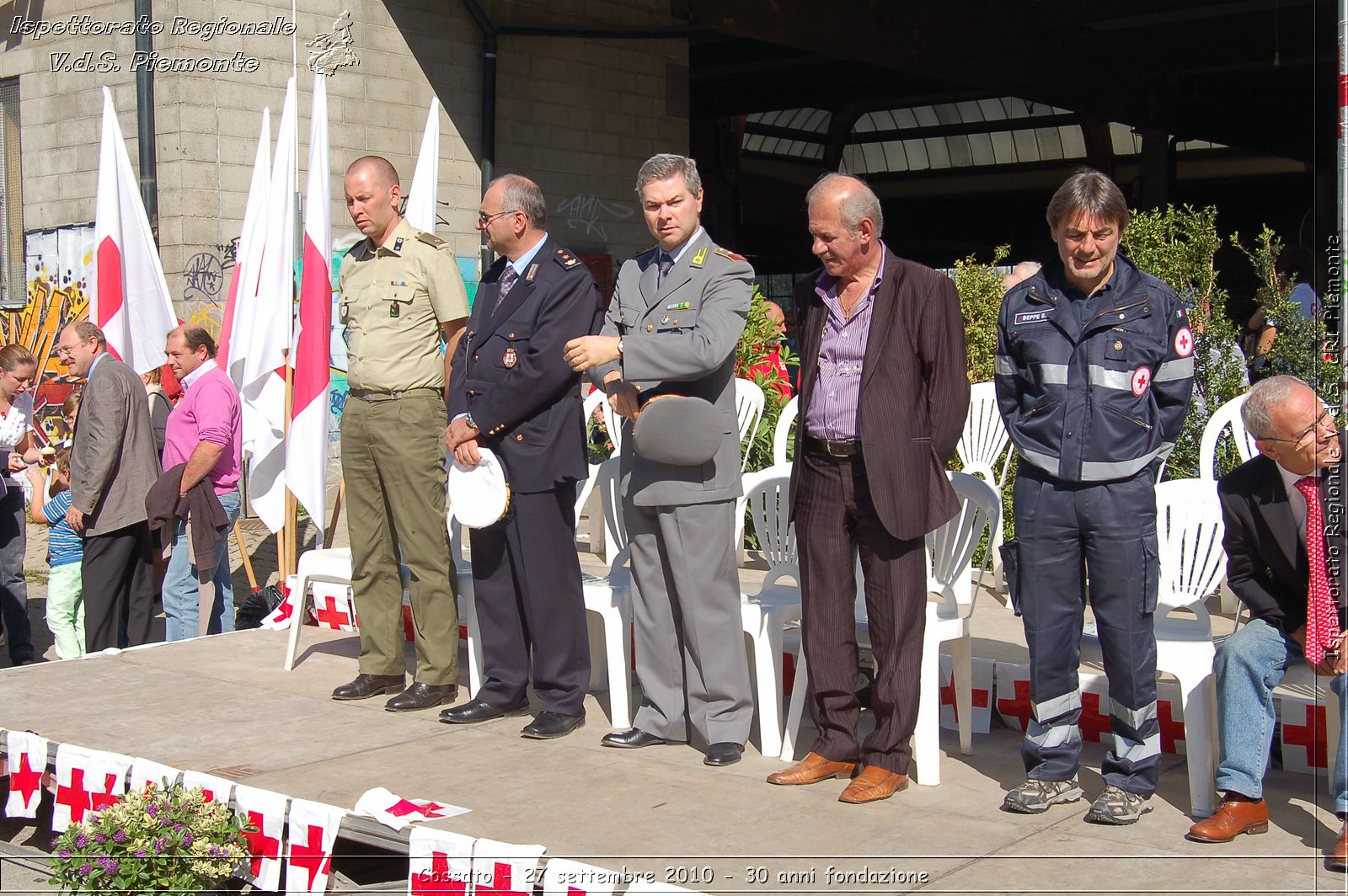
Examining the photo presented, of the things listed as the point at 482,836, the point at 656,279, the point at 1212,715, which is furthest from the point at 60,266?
the point at 1212,715

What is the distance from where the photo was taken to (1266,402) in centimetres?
374

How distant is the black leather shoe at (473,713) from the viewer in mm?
5141

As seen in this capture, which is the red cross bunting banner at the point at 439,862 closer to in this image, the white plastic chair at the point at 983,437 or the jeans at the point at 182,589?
the jeans at the point at 182,589

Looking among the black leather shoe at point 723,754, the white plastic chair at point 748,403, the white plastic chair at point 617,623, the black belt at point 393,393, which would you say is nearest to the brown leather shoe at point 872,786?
the black leather shoe at point 723,754

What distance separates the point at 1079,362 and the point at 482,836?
7.06 ft

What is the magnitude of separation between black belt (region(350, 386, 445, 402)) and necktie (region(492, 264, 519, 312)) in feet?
1.55

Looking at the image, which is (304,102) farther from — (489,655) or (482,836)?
(482,836)

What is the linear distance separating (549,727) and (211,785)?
1.19 metres

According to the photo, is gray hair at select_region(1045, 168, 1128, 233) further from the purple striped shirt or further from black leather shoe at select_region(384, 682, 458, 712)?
black leather shoe at select_region(384, 682, 458, 712)

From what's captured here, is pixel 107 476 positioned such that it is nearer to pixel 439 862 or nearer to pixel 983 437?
pixel 439 862

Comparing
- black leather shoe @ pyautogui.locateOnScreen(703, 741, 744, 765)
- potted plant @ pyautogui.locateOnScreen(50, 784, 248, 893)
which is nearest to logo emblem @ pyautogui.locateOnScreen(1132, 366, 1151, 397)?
black leather shoe @ pyautogui.locateOnScreen(703, 741, 744, 765)

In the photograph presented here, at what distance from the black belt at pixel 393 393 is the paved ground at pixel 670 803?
4.00ft

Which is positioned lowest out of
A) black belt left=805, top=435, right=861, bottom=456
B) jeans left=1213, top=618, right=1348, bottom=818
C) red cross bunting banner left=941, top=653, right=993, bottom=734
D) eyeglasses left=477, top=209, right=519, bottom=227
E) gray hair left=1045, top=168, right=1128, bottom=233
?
red cross bunting banner left=941, top=653, right=993, bottom=734

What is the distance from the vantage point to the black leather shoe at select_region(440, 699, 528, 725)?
5.14 meters
